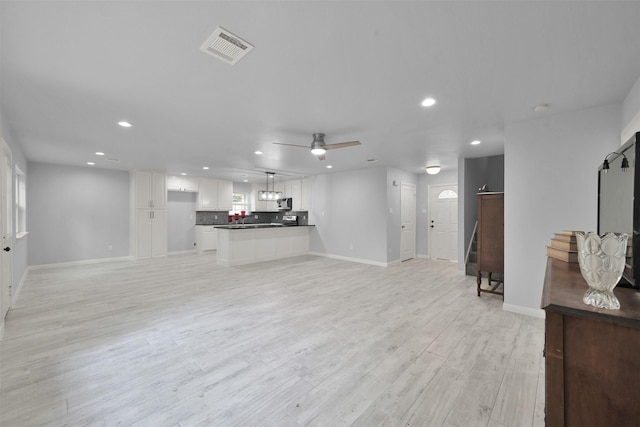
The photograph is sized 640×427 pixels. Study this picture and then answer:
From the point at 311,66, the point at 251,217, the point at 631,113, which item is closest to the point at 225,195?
the point at 251,217

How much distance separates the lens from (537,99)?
109 inches

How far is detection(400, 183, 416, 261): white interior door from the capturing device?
733 centimetres

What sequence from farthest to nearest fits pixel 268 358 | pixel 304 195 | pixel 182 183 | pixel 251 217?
pixel 251 217 → pixel 304 195 → pixel 182 183 → pixel 268 358

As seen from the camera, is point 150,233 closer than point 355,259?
No

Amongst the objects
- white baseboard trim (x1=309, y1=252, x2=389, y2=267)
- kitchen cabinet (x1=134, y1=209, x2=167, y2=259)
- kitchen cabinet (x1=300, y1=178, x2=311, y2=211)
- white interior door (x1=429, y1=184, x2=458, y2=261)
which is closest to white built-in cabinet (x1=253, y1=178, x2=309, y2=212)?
kitchen cabinet (x1=300, y1=178, x2=311, y2=211)

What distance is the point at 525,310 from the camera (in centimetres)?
347

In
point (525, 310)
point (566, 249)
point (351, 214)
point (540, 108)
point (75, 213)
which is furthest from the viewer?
point (351, 214)

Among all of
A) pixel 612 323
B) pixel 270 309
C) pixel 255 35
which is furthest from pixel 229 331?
pixel 612 323

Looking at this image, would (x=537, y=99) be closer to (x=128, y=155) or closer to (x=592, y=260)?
(x=592, y=260)

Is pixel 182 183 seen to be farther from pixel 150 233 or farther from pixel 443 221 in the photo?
pixel 443 221

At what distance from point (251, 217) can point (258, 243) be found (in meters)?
3.50

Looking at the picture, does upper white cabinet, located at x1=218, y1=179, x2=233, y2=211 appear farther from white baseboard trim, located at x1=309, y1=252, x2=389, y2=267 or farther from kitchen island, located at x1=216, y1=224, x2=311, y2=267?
white baseboard trim, located at x1=309, y1=252, x2=389, y2=267

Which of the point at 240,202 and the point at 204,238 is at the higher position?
the point at 240,202

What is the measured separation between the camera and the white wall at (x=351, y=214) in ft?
22.2
